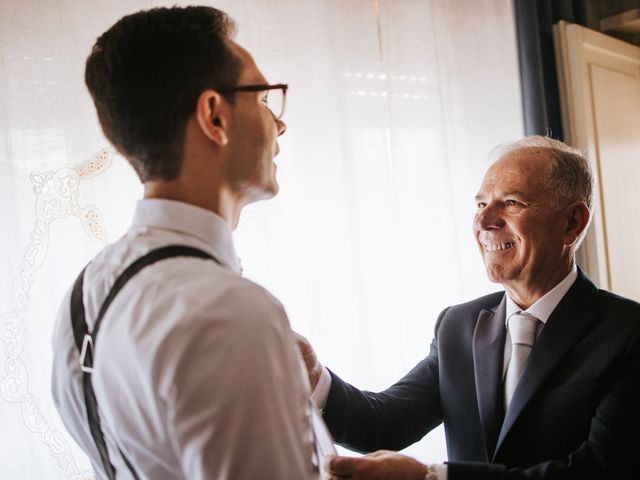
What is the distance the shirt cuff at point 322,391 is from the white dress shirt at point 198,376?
25.0 inches

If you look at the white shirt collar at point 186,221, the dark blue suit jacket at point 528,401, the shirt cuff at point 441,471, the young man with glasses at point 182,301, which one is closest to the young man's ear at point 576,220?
the dark blue suit jacket at point 528,401

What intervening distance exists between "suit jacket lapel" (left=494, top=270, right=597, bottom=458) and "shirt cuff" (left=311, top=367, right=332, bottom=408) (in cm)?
38

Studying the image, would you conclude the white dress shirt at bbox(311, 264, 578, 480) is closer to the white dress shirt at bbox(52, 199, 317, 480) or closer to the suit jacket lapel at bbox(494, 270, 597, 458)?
the suit jacket lapel at bbox(494, 270, 597, 458)

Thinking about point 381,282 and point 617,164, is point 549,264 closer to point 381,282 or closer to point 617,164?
point 381,282

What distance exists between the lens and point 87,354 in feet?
2.41

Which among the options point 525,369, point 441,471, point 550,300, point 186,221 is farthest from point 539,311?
point 186,221

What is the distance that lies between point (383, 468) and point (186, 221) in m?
0.60

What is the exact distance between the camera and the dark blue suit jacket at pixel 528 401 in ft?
3.83

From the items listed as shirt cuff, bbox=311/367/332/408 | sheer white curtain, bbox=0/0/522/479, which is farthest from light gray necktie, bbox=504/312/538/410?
sheer white curtain, bbox=0/0/522/479

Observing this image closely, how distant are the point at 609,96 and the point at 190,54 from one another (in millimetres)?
→ 2599

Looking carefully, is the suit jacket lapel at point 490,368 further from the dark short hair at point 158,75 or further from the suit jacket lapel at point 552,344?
the dark short hair at point 158,75

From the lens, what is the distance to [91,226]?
1546mm

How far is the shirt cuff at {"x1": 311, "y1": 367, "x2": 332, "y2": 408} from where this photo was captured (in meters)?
1.34

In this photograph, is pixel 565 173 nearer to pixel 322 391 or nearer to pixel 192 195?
pixel 322 391
